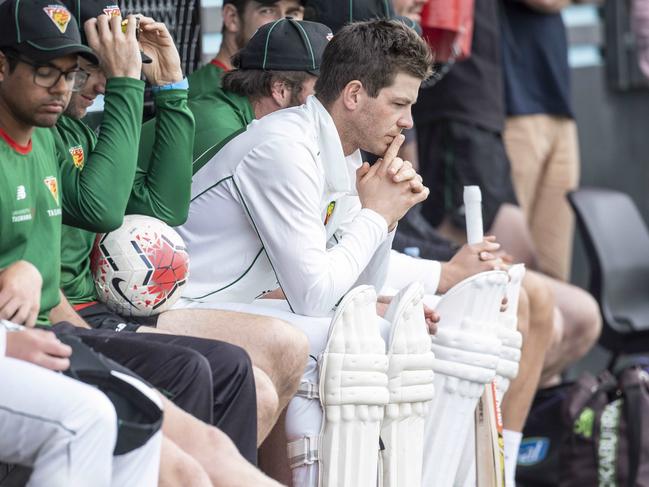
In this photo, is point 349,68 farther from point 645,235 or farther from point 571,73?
point 571,73

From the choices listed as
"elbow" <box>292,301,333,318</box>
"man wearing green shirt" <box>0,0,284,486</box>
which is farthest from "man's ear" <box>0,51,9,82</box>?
"elbow" <box>292,301,333,318</box>

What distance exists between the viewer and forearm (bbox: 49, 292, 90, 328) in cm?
369

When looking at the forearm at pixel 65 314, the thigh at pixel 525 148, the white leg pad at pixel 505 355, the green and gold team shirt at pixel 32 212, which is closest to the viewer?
the green and gold team shirt at pixel 32 212

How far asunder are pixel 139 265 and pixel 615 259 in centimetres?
360

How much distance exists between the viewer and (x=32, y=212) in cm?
350

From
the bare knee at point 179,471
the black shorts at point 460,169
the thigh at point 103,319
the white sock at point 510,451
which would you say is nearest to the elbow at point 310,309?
the thigh at point 103,319

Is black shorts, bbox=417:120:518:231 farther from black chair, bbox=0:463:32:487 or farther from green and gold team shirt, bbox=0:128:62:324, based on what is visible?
black chair, bbox=0:463:32:487

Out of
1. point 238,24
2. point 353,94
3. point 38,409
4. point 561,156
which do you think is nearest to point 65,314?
point 38,409

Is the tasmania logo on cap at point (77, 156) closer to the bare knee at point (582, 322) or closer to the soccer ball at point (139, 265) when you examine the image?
the soccer ball at point (139, 265)

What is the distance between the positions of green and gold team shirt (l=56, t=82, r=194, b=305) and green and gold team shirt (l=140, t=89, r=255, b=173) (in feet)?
0.68

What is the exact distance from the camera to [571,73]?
27.5ft

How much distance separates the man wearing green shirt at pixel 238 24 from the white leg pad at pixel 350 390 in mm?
1422

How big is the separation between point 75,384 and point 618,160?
19.8 ft

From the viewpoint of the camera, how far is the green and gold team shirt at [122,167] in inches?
148
